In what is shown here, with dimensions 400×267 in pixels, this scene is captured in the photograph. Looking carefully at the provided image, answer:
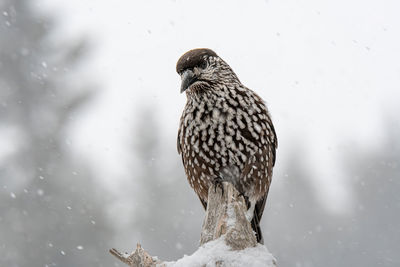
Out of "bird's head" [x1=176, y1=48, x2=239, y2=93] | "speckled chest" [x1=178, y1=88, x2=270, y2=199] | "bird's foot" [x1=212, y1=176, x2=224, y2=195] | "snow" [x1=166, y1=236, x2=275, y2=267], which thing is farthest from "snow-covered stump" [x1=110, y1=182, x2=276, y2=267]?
"bird's head" [x1=176, y1=48, x2=239, y2=93]

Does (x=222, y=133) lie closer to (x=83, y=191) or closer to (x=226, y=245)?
(x=226, y=245)

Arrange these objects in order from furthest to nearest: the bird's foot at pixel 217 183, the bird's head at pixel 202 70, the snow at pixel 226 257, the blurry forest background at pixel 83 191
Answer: the blurry forest background at pixel 83 191 < the bird's head at pixel 202 70 < the bird's foot at pixel 217 183 < the snow at pixel 226 257

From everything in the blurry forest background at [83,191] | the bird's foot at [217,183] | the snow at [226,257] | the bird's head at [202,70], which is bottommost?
the snow at [226,257]

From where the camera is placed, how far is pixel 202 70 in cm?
512

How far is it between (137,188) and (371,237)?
1251 centimetres

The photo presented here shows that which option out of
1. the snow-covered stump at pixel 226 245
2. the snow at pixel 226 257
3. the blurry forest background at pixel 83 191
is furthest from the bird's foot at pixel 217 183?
the blurry forest background at pixel 83 191

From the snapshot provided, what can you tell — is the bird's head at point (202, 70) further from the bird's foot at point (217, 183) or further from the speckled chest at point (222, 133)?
the bird's foot at point (217, 183)

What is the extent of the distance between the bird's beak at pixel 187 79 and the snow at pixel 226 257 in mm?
1797

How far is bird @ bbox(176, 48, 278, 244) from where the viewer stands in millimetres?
4859

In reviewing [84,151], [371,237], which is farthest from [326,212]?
[84,151]

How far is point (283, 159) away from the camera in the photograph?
31.9 metres

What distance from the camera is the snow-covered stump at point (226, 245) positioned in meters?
3.26

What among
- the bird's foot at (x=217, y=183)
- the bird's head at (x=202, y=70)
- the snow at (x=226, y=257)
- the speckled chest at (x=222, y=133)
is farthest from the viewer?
the bird's head at (x=202, y=70)

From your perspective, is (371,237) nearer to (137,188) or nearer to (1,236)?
(137,188)
